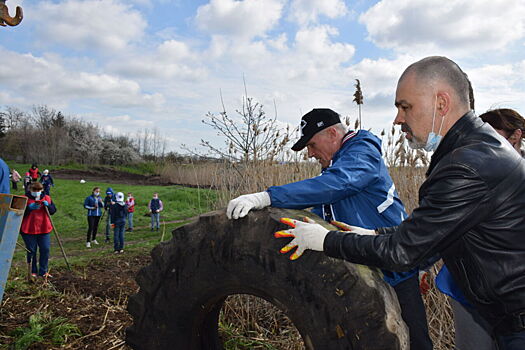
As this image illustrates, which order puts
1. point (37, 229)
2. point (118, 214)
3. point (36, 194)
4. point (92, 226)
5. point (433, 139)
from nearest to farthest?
point (433, 139)
point (37, 229)
point (36, 194)
point (118, 214)
point (92, 226)

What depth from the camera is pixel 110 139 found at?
43844mm

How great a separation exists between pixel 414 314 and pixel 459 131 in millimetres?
1327

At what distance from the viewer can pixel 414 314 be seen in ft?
7.83

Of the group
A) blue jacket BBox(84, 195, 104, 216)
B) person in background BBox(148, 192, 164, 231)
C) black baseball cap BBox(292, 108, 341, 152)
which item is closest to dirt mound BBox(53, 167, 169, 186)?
person in background BBox(148, 192, 164, 231)

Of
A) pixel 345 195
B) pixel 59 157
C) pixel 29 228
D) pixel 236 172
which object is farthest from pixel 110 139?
pixel 345 195

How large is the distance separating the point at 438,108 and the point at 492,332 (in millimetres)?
1011

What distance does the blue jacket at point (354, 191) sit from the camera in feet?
7.28

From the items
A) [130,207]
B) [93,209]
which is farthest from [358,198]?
[130,207]

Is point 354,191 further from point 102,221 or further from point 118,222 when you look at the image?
point 102,221

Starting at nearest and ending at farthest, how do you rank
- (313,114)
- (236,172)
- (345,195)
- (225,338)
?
(345,195) → (313,114) → (225,338) → (236,172)

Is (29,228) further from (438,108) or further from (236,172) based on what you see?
(438,108)

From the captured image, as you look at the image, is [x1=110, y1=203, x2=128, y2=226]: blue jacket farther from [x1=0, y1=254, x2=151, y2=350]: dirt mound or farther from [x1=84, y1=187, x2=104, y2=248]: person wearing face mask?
[x1=0, y1=254, x2=151, y2=350]: dirt mound

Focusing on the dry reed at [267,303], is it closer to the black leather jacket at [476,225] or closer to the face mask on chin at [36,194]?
the black leather jacket at [476,225]

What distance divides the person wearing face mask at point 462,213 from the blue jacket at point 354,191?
513 millimetres
